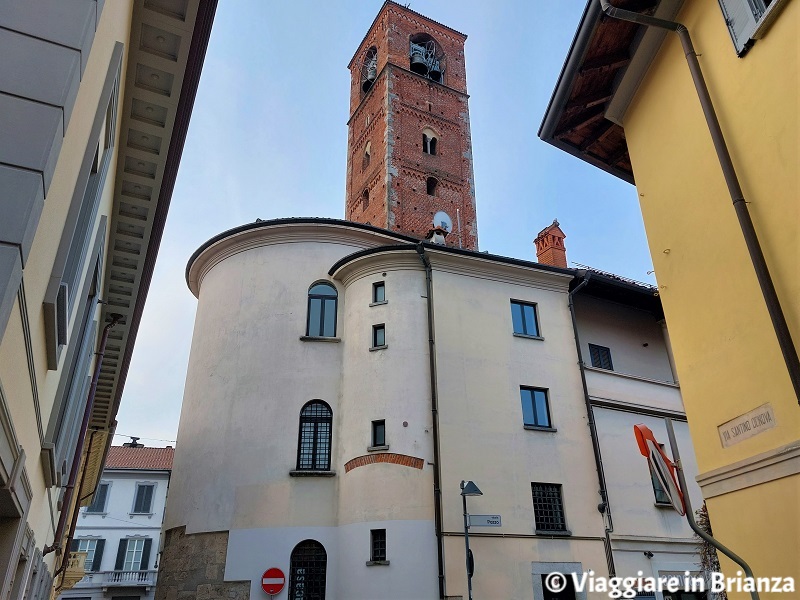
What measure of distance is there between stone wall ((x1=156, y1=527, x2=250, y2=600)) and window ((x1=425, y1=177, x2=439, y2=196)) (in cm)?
2385

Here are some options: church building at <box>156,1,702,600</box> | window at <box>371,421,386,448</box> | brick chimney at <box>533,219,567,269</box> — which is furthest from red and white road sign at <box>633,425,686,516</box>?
brick chimney at <box>533,219,567,269</box>

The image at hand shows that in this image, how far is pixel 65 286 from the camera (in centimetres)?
459

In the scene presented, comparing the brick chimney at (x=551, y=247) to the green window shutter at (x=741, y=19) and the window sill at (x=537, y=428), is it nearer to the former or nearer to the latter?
the window sill at (x=537, y=428)

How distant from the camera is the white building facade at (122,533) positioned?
35812mm

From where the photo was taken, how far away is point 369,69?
41.9m

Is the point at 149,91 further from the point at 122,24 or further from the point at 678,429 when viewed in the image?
the point at 678,429

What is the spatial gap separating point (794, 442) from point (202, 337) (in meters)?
17.5

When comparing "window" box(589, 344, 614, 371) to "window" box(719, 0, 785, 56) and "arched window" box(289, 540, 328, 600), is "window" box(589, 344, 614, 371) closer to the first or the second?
"arched window" box(289, 540, 328, 600)

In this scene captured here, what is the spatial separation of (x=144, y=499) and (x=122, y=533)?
7.31 feet

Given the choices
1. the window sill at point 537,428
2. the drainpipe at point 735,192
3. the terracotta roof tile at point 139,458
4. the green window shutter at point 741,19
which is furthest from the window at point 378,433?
the terracotta roof tile at point 139,458

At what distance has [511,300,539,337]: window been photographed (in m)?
18.9

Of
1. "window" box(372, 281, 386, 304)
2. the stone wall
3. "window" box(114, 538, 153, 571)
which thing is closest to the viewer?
the stone wall

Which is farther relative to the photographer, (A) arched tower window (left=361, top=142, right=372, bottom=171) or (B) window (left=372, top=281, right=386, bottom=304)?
(A) arched tower window (left=361, top=142, right=372, bottom=171)

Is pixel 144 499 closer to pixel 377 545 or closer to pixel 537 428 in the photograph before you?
pixel 377 545
